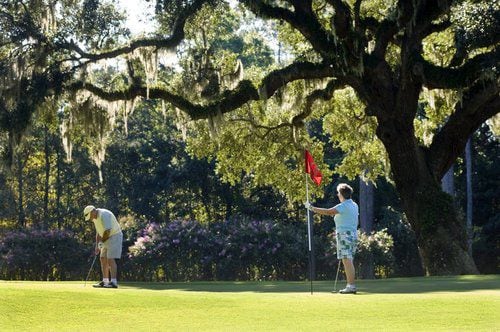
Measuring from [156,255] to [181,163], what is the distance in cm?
1311

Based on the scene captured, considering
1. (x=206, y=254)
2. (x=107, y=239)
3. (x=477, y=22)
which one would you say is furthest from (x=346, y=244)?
(x=206, y=254)

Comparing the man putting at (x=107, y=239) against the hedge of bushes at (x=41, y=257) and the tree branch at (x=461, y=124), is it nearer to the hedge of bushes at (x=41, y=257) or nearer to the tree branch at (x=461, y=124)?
the tree branch at (x=461, y=124)

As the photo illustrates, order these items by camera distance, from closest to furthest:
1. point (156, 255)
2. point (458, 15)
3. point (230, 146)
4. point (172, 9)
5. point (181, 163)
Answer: point (458, 15) → point (172, 9) → point (230, 146) → point (156, 255) → point (181, 163)

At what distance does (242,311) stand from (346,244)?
9.13ft

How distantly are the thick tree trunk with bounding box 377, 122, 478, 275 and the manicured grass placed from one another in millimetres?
8119

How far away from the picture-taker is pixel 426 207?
2181 cm

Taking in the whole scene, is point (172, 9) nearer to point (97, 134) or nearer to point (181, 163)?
point (97, 134)

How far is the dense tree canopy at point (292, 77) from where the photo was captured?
21.0 meters

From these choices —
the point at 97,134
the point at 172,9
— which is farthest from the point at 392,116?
the point at 97,134

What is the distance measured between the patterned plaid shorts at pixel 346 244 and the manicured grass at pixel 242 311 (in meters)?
0.75

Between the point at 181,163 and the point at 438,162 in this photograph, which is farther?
the point at 181,163

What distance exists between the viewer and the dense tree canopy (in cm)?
2100

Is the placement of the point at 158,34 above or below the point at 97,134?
above

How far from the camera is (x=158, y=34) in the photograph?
24.3 m
